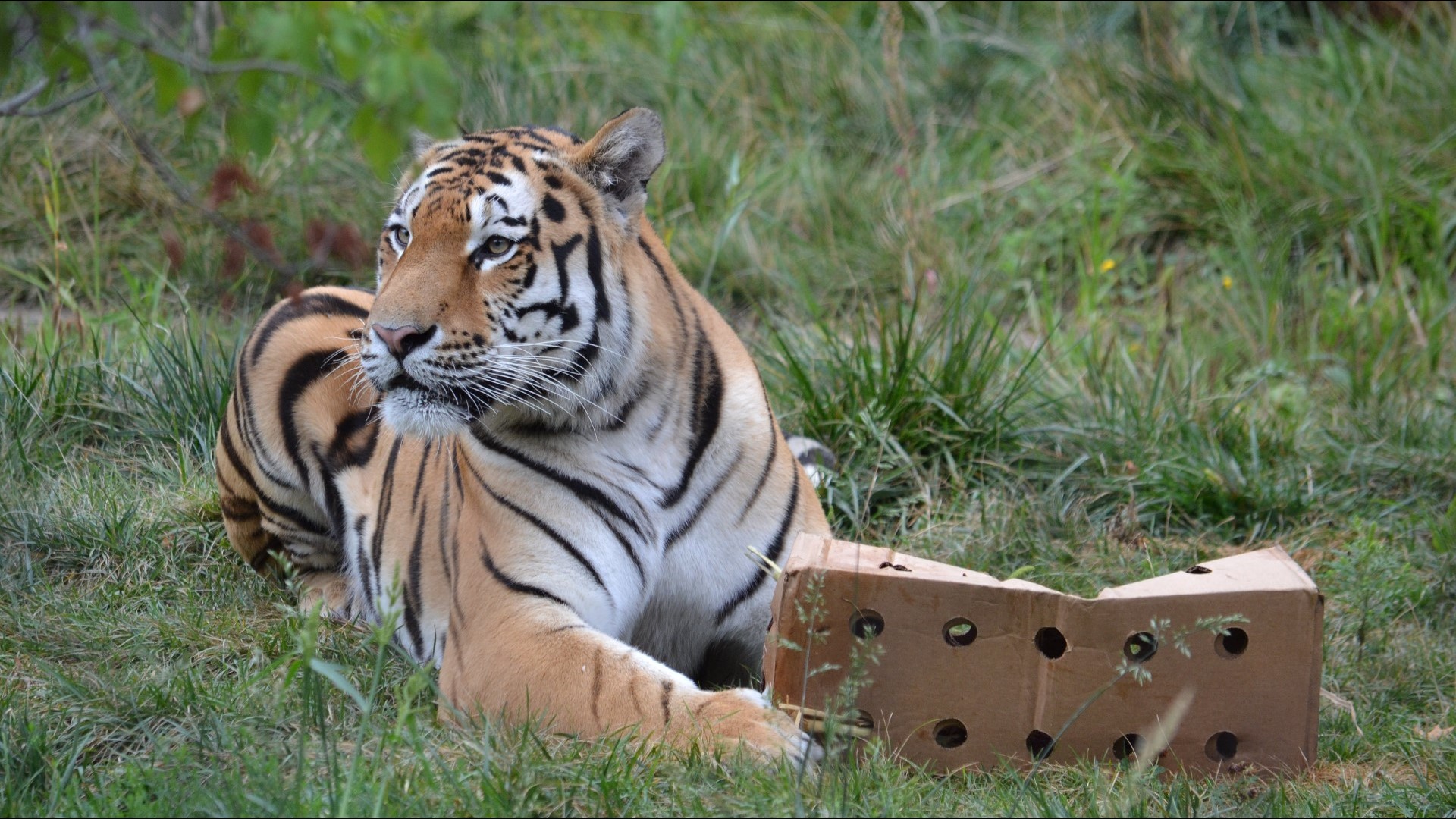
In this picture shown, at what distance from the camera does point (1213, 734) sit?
2.68m

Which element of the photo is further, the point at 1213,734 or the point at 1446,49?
the point at 1446,49

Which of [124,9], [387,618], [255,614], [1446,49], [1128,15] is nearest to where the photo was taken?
[387,618]

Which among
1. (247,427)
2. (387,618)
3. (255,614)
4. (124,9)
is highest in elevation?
(124,9)

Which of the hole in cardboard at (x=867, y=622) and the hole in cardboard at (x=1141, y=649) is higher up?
the hole in cardboard at (x=867, y=622)

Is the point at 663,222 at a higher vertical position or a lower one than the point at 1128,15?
lower

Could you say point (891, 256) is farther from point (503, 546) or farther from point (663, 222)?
point (503, 546)

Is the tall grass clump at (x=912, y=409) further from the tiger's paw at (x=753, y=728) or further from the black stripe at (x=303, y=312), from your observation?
the tiger's paw at (x=753, y=728)

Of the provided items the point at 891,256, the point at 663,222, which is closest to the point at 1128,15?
the point at 891,256

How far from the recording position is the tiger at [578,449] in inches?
111

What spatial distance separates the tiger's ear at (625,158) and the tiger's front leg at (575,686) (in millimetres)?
851

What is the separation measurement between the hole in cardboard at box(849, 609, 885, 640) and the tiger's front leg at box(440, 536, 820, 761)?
0.22 metres

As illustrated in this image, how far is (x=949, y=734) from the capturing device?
109 inches

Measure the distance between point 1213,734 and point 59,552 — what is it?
308 cm

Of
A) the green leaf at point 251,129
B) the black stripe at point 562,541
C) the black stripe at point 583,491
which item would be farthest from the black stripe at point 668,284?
the green leaf at point 251,129
